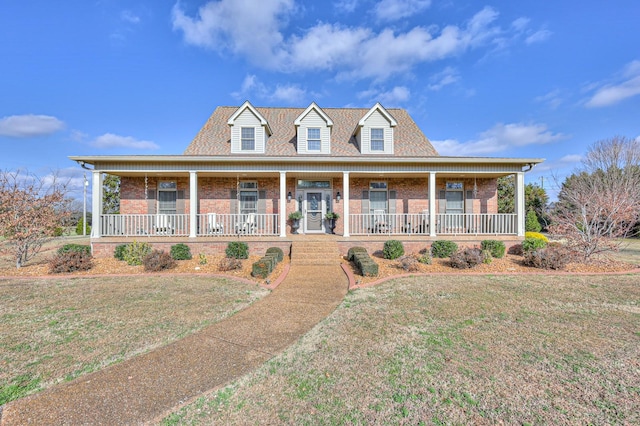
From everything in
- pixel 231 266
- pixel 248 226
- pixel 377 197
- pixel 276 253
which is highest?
pixel 377 197

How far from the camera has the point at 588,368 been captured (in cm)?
330

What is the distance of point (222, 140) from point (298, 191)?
4938 mm

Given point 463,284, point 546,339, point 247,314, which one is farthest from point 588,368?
point 247,314

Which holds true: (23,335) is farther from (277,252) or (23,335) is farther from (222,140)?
(222,140)

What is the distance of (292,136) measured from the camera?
15219 millimetres

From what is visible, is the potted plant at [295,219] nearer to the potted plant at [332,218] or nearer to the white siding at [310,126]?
the potted plant at [332,218]

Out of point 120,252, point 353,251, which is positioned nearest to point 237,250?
point 353,251

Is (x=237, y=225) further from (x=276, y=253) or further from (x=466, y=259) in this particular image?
(x=466, y=259)

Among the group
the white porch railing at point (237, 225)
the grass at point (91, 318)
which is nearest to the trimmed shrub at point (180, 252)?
the white porch railing at point (237, 225)

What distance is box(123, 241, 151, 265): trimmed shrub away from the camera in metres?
9.66

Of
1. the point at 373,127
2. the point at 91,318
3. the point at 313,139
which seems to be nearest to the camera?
the point at 91,318

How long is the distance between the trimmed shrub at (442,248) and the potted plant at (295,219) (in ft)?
19.7

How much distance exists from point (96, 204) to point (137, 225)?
1.78 metres

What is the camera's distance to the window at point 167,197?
1359 centimetres
